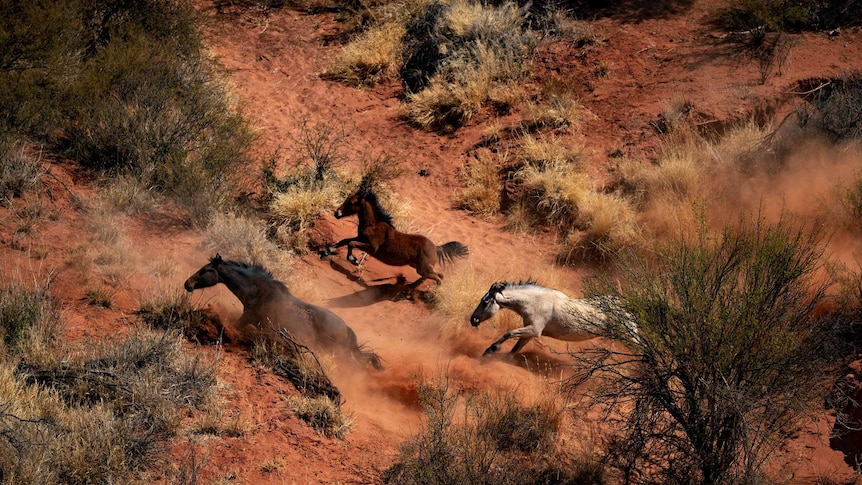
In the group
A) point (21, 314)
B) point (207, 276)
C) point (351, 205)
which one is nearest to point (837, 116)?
point (351, 205)

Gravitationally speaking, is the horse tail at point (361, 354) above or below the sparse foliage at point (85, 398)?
below

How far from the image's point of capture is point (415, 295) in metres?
12.2

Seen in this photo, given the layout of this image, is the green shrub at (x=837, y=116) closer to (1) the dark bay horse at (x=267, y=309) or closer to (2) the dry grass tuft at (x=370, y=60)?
(2) the dry grass tuft at (x=370, y=60)

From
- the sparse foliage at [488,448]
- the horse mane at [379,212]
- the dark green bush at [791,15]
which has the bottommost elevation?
the sparse foliage at [488,448]

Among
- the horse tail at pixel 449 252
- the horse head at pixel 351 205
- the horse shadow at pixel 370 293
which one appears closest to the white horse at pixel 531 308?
the horse tail at pixel 449 252

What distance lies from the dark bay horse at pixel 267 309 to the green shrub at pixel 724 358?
3418mm

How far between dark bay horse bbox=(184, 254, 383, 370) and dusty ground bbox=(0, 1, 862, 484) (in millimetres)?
391

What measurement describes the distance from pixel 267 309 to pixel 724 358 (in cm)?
488

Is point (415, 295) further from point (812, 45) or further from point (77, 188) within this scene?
point (812, 45)

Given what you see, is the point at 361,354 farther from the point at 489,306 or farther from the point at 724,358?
the point at 724,358

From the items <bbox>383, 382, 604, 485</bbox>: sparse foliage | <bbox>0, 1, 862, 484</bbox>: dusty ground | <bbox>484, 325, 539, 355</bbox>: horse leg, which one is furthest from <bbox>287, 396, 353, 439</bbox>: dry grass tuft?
<bbox>484, 325, 539, 355</bbox>: horse leg

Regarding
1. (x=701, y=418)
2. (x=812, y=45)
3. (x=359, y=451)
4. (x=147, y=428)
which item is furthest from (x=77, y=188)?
(x=812, y=45)

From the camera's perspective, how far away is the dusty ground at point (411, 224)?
7.89 metres

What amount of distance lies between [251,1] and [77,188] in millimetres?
11881
